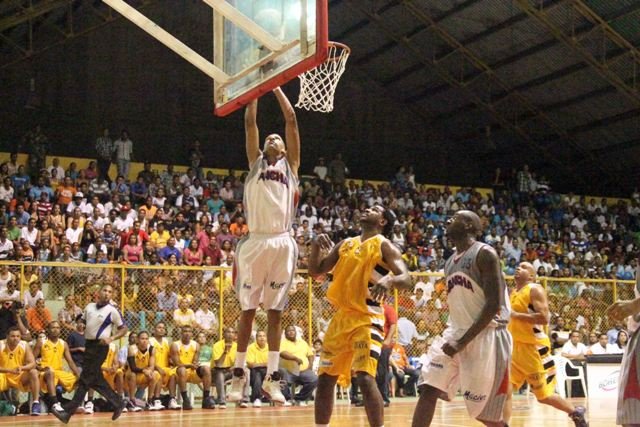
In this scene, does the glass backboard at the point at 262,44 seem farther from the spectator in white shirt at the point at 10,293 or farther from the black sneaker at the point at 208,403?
the black sneaker at the point at 208,403

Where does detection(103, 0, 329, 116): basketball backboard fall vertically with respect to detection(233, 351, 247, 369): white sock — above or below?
above

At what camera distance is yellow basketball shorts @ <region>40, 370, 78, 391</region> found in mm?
13719

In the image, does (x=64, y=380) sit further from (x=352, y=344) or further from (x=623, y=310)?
(x=623, y=310)

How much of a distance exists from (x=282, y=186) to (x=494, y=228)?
1823cm

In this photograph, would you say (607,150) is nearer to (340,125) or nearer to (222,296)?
(340,125)

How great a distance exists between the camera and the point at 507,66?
26656 millimetres

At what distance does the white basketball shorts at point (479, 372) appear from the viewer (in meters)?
6.37

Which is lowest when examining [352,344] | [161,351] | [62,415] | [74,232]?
[62,415]

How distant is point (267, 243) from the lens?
25.9 ft

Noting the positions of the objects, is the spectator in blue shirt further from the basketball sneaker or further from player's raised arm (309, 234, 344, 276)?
player's raised arm (309, 234, 344, 276)

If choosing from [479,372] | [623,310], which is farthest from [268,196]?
[623,310]

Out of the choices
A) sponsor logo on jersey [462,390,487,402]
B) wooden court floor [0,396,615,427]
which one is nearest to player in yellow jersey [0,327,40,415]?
wooden court floor [0,396,615,427]

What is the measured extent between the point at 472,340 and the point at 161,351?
29.9 ft

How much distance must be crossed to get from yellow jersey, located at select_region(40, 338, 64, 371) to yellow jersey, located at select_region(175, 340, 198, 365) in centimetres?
190
